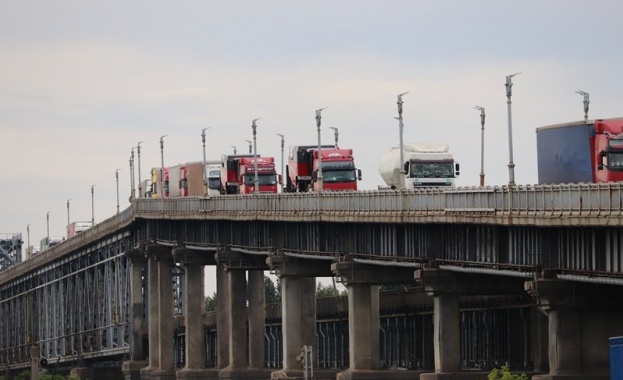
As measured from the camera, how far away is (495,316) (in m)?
133

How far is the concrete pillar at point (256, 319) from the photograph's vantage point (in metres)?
143

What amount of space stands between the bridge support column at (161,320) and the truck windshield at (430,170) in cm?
4905

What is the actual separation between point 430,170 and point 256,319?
27767 millimetres

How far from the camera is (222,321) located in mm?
159750

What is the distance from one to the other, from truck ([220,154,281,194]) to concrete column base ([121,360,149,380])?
25.5m

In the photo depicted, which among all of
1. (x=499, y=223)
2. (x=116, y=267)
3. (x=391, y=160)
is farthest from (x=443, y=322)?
(x=116, y=267)

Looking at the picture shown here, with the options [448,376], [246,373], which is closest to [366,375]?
[448,376]

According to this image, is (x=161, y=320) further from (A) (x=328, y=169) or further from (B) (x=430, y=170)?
(B) (x=430, y=170)

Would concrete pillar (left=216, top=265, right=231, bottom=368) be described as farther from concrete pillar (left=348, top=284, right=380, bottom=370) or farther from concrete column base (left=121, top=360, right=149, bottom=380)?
concrete pillar (left=348, top=284, right=380, bottom=370)

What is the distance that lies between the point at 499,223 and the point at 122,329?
110709 millimetres

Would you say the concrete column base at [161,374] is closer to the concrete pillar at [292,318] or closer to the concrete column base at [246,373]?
the concrete column base at [246,373]

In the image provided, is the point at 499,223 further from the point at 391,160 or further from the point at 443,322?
the point at 391,160

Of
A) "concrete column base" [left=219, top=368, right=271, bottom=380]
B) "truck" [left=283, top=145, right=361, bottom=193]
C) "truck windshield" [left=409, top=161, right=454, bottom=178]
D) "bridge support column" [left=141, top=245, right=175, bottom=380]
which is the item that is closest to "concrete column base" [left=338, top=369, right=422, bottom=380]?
"truck windshield" [left=409, top=161, right=454, bottom=178]

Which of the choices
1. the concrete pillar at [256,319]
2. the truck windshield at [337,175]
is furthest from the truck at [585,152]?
the concrete pillar at [256,319]
